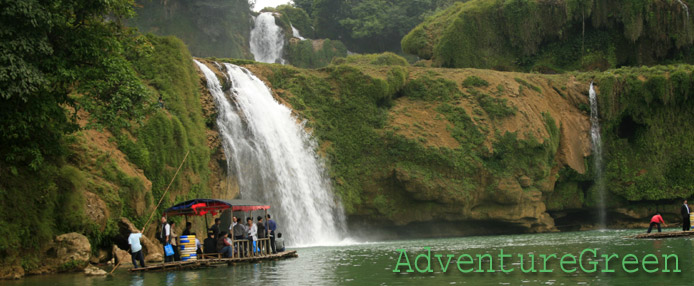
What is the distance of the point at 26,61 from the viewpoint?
51.3 feet

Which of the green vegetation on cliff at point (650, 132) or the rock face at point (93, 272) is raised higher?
the green vegetation on cliff at point (650, 132)

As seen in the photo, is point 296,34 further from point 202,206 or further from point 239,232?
point 202,206

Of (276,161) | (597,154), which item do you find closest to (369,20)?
(597,154)

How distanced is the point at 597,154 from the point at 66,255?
1215 inches

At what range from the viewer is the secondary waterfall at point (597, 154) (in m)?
38.7

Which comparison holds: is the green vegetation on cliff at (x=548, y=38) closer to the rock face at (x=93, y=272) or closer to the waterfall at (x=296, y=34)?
the waterfall at (x=296, y=34)

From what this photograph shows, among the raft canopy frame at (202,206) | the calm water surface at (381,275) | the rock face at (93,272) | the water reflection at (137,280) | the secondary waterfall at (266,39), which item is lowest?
the calm water surface at (381,275)

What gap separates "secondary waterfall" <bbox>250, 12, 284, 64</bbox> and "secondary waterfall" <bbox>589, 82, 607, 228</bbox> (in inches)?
1313

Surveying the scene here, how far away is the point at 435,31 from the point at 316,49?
69.5 ft

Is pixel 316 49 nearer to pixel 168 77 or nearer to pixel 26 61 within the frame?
pixel 168 77

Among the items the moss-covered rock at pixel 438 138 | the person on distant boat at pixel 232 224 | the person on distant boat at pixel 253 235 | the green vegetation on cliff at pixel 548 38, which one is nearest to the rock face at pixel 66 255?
the person on distant boat at pixel 232 224

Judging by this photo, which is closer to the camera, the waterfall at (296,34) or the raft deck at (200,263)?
the raft deck at (200,263)

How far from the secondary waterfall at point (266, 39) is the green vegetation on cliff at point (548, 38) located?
22.2m

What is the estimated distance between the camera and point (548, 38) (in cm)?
4738
